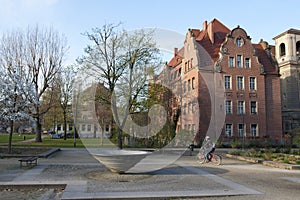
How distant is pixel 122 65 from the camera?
89.4 ft

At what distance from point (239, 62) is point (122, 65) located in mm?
18858

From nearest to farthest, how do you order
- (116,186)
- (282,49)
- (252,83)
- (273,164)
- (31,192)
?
(31,192) → (116,186) → (273,164) → (252,83) → (282,49)

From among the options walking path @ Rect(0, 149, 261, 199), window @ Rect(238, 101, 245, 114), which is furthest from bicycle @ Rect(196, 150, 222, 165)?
window @ Rect(238, 101, 245, 114)

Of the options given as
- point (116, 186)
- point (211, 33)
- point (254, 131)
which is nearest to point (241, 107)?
point (254, 131)

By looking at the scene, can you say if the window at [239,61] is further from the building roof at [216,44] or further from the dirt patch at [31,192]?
the dirt patch at [31,192]

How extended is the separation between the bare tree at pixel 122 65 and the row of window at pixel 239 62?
1476 centimetres

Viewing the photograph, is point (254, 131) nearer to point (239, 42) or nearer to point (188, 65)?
point (239, 42)

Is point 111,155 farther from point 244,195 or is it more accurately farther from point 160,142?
point 160,142

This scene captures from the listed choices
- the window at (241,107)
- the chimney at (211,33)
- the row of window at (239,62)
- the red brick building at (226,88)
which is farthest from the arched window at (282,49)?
the window at (241,107)

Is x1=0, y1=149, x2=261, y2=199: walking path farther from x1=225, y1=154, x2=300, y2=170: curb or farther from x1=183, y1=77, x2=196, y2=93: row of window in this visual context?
x1=183, y1=77, x2=196, y2=93: row of window

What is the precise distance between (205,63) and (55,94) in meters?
19.2

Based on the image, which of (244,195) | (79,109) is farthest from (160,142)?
(244,195)

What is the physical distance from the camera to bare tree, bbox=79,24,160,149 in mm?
26197

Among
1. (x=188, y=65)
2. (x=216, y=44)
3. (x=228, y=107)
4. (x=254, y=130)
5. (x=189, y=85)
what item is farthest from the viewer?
(x=216, y=44)
